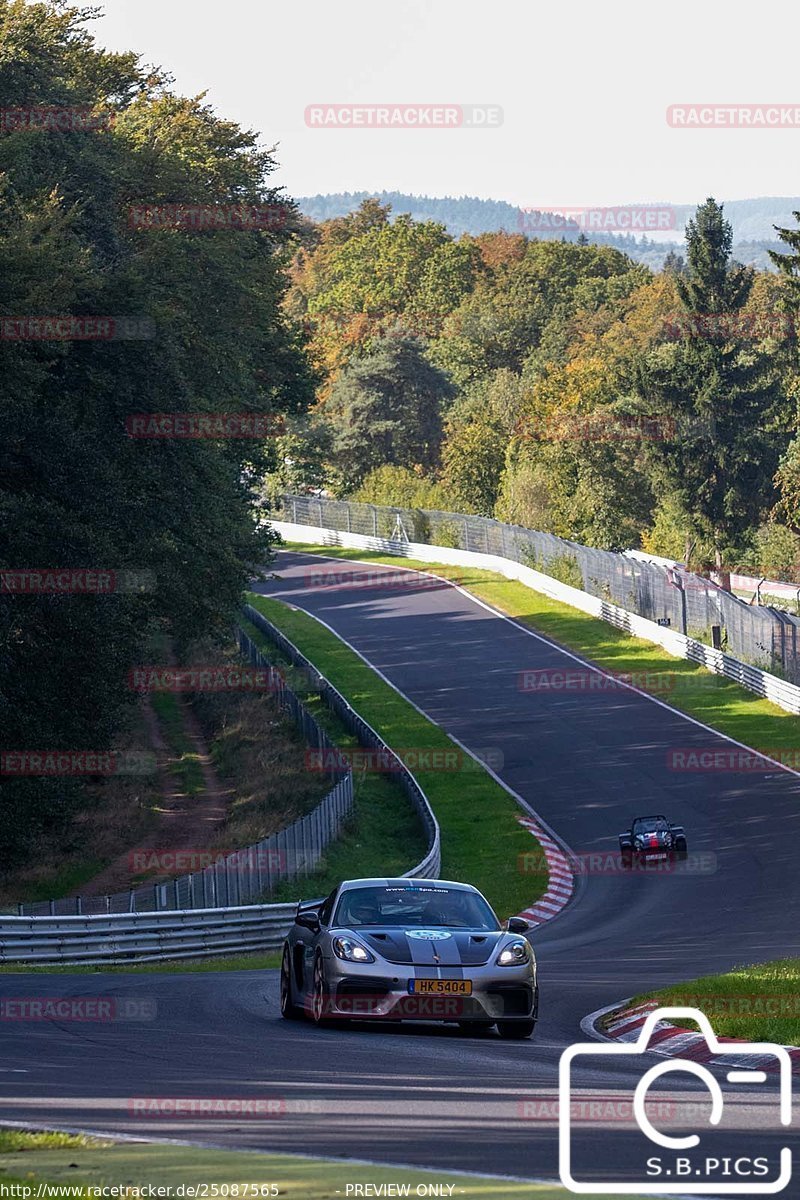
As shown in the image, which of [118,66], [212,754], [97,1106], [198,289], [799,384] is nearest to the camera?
[97,1106]

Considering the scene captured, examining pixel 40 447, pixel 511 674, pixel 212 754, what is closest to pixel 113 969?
pixel 40 447

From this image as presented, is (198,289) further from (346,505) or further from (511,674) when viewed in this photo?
(346,505)

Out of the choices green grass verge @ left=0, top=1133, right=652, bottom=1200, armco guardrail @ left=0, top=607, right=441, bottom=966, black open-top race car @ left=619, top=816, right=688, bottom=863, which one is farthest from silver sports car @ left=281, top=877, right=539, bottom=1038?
black open-top race car @ left=619, top=816, right=688, bottom=863

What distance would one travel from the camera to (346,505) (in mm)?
101688

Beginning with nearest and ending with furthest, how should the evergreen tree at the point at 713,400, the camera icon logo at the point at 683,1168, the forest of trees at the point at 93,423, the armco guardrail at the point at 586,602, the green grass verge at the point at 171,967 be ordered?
the camera icon logo at the point at 683,1168
the green grass verge at the point at 171,967
the forest of trees at the point at 93,423
the armco guardrail at the point at 586,602
the evergreen tree at the point at 713,400

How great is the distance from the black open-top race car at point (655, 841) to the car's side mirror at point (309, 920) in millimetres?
20388

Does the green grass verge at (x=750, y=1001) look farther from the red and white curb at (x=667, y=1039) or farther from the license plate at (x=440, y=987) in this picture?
the license plate at (x=440, y=987)

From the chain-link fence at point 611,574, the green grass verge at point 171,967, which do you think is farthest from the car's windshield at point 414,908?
the chain-link fence at point 611,574

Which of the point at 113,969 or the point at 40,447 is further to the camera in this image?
the point at 40,447

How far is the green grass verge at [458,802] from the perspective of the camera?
34.3m

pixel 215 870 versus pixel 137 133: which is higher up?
pixel 137 133

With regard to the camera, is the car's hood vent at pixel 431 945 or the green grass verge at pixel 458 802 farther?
the green grass verge at pixel 458 802

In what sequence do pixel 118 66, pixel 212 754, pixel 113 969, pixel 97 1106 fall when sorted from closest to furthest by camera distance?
pixel 97 1106, pixel 113 969, pixel 212 754, pixel 118 66

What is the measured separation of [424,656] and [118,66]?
78.0 feet
